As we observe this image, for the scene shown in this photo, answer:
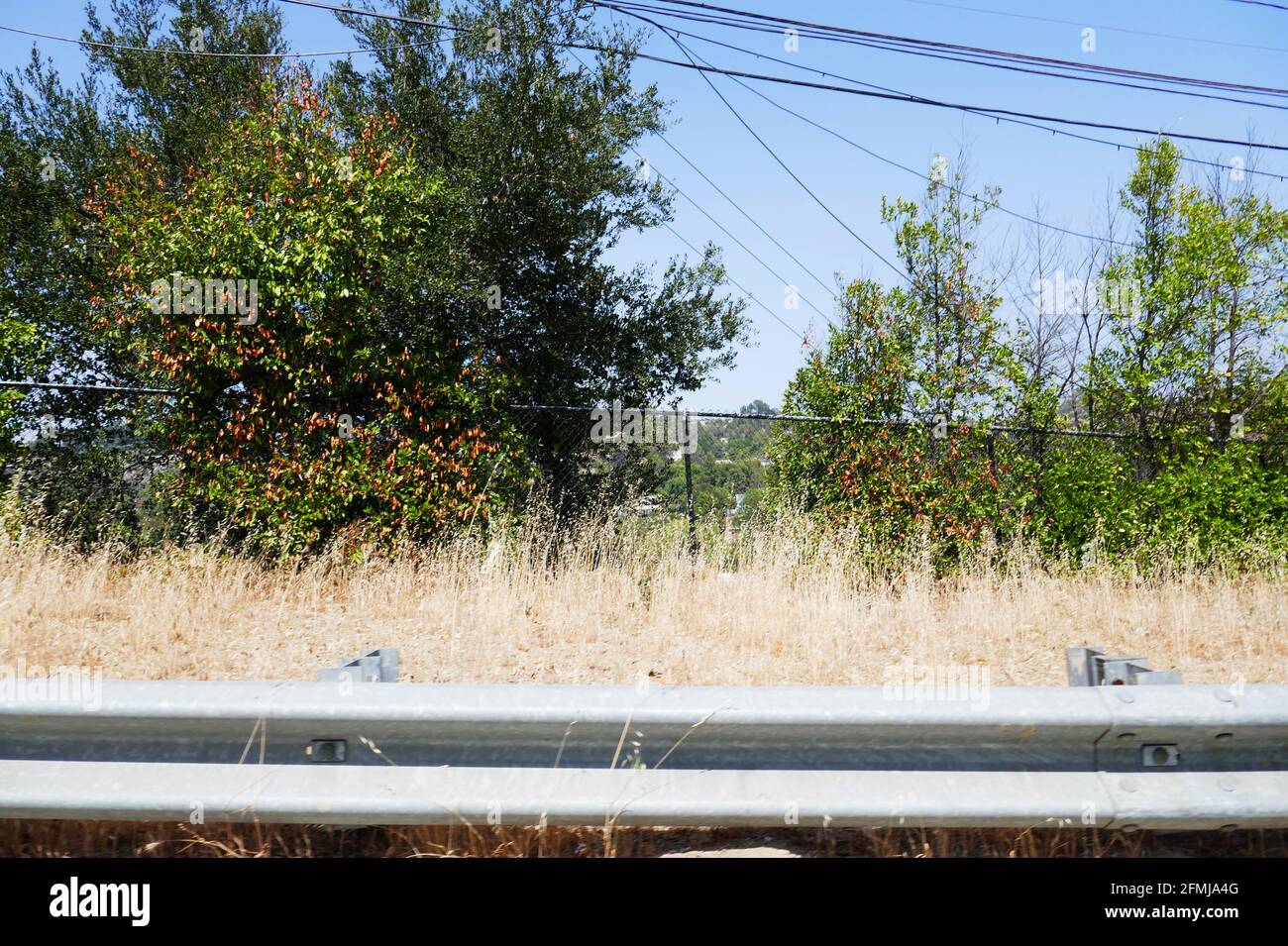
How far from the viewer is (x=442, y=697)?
7.57 ft

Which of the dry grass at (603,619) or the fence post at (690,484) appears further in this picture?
the fence post at (690,484)

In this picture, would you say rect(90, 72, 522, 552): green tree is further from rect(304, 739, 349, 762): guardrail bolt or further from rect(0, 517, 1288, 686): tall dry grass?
rect(304, 739, 349, 762): guardrail bolt

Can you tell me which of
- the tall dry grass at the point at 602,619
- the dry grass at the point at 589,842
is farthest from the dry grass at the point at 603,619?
the dry grass at the point at 589,842

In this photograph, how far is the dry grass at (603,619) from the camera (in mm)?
4691

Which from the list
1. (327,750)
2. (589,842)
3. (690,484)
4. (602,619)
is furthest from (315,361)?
(589,842)

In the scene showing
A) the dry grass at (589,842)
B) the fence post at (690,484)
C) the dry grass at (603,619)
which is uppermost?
the fence post at (690,484)

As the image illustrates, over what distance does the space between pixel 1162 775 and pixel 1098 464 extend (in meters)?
7.51

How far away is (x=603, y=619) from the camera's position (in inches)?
219

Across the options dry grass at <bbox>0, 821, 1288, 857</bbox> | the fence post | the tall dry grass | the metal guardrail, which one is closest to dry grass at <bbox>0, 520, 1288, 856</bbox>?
the tall dry grass

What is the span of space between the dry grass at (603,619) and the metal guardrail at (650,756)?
216 cm

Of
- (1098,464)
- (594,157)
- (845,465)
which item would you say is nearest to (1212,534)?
(1098,464)

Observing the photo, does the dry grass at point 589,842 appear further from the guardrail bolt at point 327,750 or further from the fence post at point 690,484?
the fence post at point 690,484

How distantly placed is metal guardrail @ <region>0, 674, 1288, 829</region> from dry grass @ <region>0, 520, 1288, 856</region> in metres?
2.16
